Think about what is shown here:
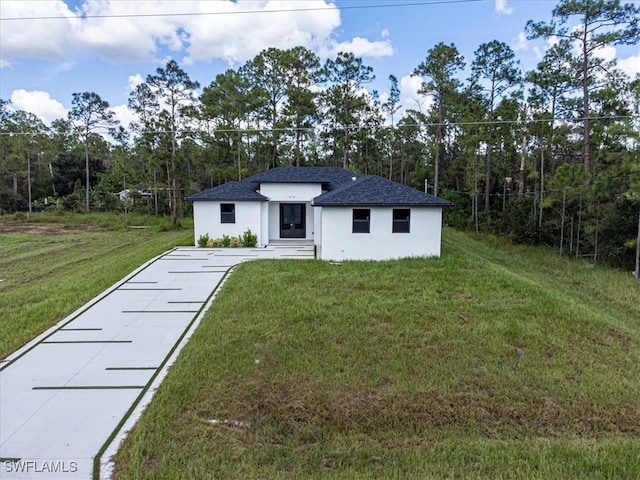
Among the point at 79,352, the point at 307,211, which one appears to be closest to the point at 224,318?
the point at 79,352

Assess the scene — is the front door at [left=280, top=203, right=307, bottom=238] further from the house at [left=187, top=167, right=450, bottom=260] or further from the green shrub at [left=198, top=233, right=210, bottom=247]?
the green shrub at [left=198, top=233, right=210, bottom=247]

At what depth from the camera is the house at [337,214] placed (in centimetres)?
1329

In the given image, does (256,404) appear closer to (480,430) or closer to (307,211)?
(480,430)

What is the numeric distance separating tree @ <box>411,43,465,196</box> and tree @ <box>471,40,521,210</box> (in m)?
1.23

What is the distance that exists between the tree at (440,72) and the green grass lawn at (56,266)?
64.7ft

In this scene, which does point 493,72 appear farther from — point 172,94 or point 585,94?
point 172,94

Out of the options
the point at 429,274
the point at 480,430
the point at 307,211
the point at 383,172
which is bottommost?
the point at 480,430

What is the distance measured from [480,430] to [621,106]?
21.2m

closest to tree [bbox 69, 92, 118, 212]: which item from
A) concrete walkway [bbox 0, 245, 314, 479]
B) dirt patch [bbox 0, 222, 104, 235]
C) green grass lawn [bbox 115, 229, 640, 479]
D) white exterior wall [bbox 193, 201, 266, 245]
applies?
dirt patch [bbox 0, 222, 104, 235]

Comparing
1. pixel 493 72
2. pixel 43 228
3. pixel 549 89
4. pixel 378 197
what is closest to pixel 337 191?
pixel 378 197

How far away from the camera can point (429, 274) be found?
10.8m

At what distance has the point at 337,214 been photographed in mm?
13328

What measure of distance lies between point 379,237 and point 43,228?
26867mm

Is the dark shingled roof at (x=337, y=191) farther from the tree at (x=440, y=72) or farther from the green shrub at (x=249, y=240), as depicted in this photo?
the tree at (x=440, y=72)
